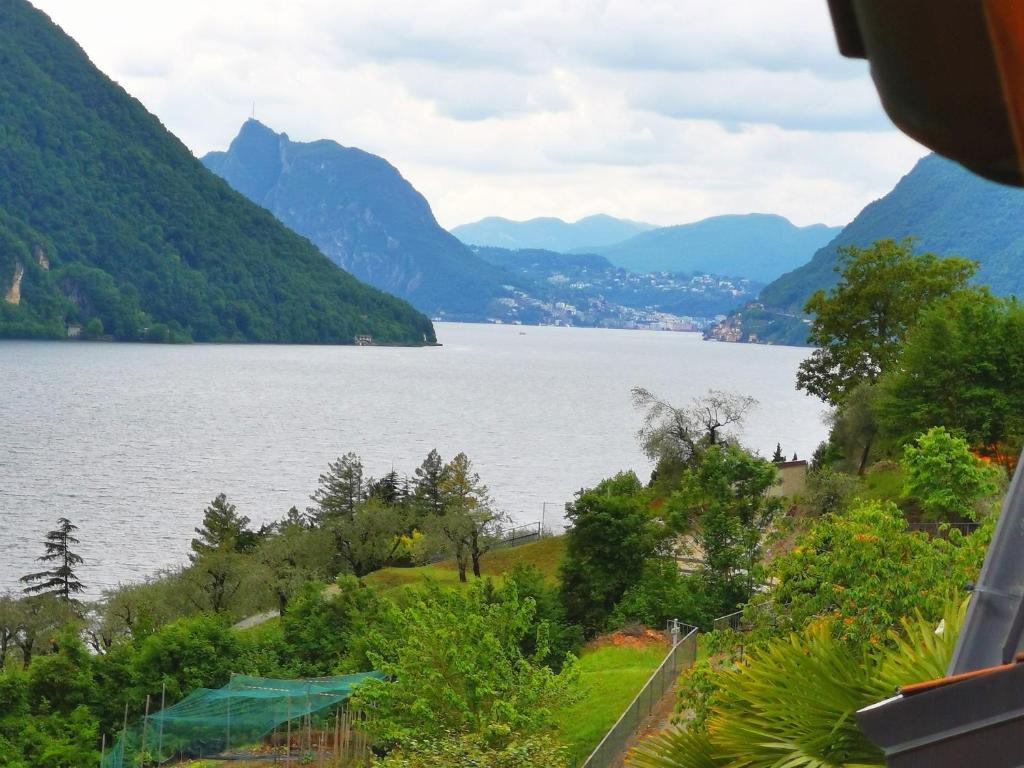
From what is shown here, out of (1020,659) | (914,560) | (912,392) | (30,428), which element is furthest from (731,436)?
(30,428)

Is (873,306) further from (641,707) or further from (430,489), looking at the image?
(641,707)

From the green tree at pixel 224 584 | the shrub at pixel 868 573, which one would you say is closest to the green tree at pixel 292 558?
the green tree at pixel 224 584

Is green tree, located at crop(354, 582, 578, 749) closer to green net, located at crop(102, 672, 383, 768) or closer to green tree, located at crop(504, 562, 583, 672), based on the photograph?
green net, located at crop(102, 672, 383, 768)

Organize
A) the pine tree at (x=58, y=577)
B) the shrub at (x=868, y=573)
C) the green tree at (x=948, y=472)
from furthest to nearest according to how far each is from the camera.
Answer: the pine tree at (x=58, y=577)
the green tree at (x=948, y=472)
the shrub at (x=868, y=573)

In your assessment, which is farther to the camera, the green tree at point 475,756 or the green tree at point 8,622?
the green tree at point 8,622

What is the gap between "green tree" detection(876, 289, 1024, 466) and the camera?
3844cm

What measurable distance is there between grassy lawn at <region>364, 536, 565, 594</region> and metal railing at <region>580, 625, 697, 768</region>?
2399 cm

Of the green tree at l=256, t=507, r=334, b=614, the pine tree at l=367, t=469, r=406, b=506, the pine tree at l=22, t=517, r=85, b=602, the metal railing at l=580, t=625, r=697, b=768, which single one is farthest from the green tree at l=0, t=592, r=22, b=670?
the metal railing at l=580, t=625, r=697, b=768

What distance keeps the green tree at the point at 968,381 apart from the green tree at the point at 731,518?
7211 millimetres

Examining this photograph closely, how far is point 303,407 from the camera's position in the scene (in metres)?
147

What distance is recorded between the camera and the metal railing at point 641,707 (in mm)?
18984

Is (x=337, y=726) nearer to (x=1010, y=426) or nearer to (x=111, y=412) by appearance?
(x=1010, y=426)

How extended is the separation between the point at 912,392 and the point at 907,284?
15755 millimetres

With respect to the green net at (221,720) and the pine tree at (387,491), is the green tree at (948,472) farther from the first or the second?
the pine tree at (387,491)
